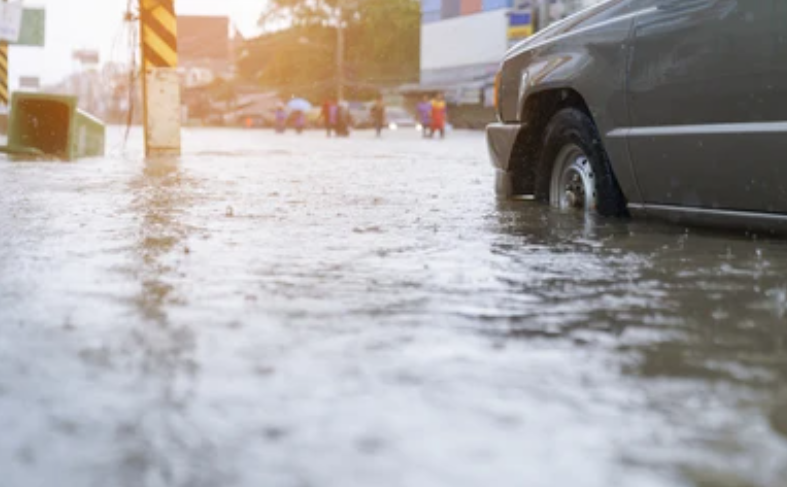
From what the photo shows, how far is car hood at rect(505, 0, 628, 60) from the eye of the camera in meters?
6.26

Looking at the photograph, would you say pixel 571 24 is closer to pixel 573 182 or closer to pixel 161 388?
pixel 573 182

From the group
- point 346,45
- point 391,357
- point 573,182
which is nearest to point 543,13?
point 573,182

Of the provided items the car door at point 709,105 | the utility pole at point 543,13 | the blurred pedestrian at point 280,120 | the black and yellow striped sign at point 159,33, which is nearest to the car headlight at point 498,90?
the car door at point 709,105

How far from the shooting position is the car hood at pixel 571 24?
20.5 feet

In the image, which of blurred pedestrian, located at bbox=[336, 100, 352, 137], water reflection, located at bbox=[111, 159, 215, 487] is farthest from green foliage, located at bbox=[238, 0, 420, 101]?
water reflection, located at bbox=[111, 159, 215, 487]

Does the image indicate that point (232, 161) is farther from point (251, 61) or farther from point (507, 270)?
point (251, 61)

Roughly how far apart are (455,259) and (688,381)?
7.20 feet

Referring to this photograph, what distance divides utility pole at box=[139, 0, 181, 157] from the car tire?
9.42 metres

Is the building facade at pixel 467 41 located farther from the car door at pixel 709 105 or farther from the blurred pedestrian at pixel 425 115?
the car door at pixel 709 105

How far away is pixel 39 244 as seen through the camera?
17.7 ft

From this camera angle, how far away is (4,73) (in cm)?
2481

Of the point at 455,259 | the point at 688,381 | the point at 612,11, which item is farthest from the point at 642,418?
the point at 612,11

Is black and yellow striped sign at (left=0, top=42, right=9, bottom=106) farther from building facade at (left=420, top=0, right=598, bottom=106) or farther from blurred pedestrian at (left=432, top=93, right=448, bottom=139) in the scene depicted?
building facade at (left=420, top=0, right=598, bottom=106)

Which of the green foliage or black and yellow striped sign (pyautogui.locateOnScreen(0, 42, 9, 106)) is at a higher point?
the green foliage
